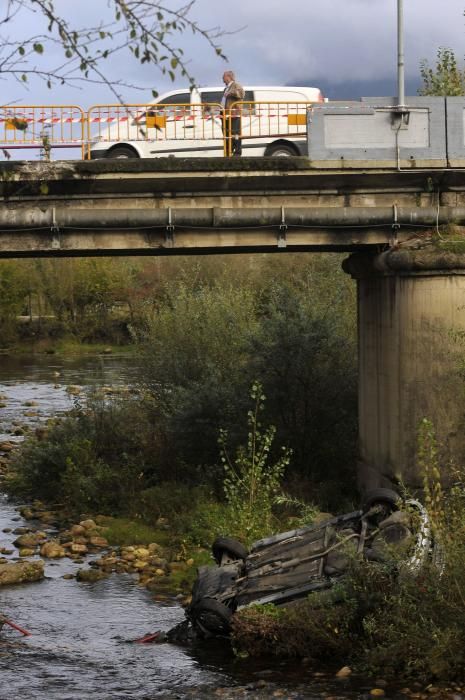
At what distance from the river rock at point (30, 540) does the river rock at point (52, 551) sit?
0.35 metres

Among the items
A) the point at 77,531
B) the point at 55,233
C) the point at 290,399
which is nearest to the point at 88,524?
the point at 77,531

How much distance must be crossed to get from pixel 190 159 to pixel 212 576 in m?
6.84

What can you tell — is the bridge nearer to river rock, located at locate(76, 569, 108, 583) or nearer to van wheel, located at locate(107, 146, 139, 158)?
van wheel, located at locate(107, 146, 139, 158)

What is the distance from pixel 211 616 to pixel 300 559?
3.59 feet

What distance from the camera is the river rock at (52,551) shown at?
16.0 metres

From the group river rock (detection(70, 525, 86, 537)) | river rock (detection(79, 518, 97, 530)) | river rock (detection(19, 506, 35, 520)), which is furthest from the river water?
river rock (detection(19, 506, 35, 520))

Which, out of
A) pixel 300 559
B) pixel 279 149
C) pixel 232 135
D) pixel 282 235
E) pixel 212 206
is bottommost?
pixel 300 559

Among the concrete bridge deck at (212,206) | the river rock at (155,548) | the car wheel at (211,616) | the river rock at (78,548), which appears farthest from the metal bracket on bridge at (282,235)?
the car wheel at (211,616)

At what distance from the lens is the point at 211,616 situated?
1155 centimetres

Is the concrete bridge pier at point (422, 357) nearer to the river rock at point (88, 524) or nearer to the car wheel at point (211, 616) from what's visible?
the river rock at point (88, 524)

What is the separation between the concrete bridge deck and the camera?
16.2m

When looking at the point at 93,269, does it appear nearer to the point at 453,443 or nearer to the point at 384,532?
the point at 453,443

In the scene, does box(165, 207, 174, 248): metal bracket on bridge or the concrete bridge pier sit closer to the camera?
the concrete bridge pier

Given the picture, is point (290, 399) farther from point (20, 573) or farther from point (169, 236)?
point (20, 573)
